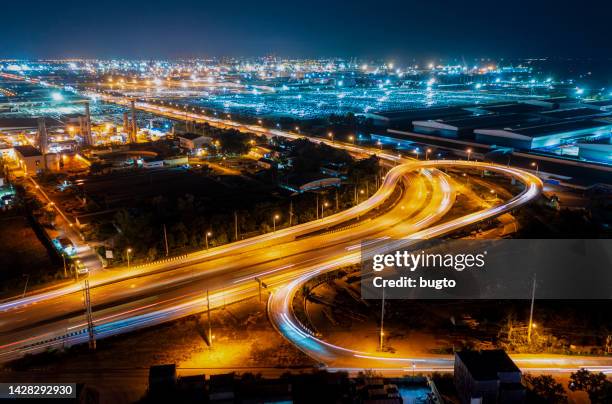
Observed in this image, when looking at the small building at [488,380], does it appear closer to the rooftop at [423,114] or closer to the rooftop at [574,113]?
the rooftop at [423,114]

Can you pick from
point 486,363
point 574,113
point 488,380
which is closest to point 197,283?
point 486,363

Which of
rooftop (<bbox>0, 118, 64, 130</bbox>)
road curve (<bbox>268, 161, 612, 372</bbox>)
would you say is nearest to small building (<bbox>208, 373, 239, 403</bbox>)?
road curve (<bbox>268, 161, 612, 372</bbox>)

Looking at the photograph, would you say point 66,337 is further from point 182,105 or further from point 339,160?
point 182,105

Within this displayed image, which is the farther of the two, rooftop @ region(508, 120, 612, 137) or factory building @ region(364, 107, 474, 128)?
factory building @ region(364, 107, 474, 128)

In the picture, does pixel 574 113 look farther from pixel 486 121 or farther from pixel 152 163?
pixel 152 163

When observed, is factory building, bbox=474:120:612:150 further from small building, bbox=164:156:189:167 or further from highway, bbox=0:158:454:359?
small building, bbox=164:156:189:167

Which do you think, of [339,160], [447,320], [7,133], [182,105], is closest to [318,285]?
[447,320]
